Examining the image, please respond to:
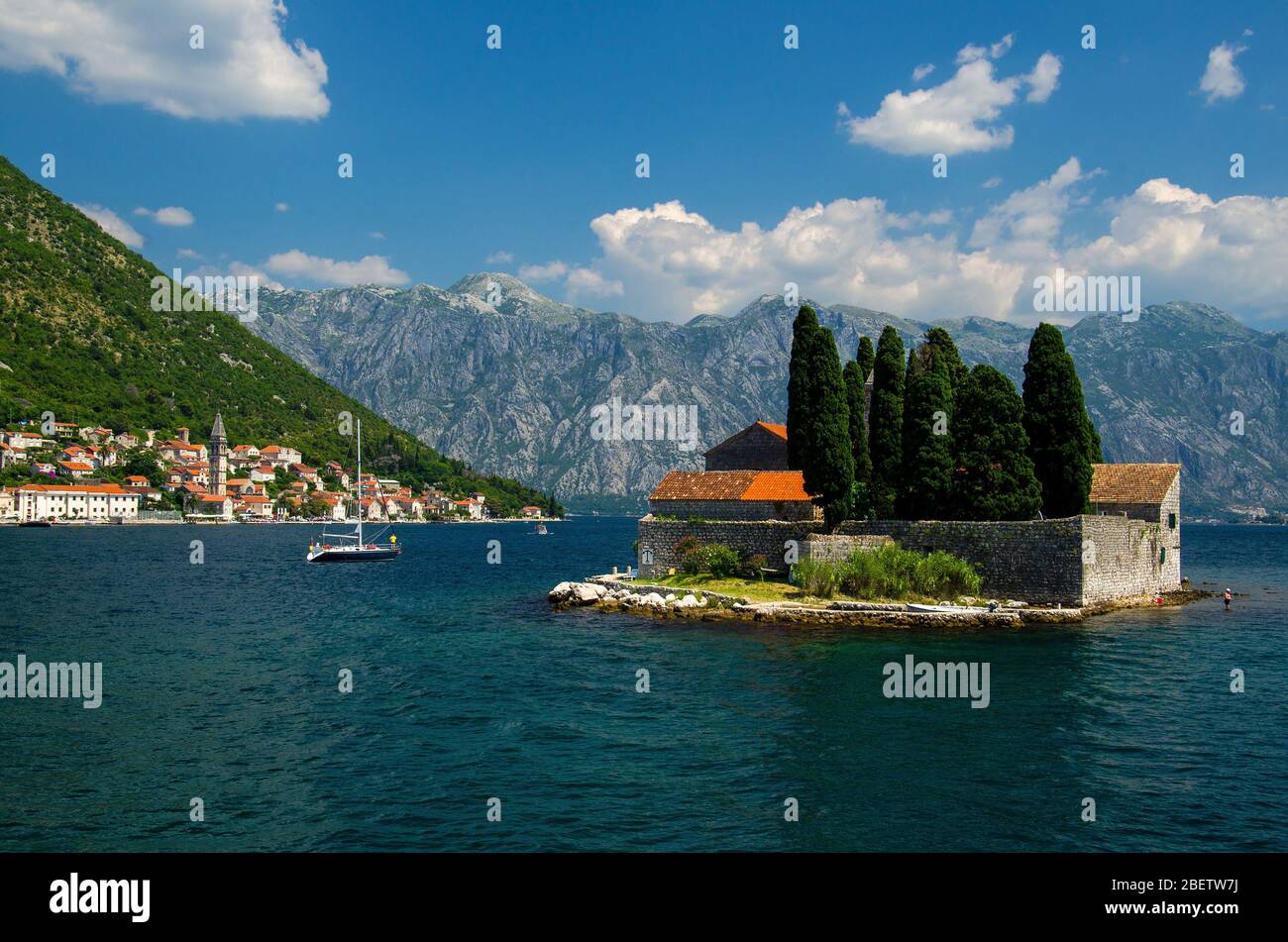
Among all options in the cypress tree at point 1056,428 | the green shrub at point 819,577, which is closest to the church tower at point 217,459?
the green shrub at point 819,577

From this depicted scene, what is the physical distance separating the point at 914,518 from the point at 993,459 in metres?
4.56

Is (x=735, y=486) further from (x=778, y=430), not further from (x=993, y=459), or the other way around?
(x=993, y=459)

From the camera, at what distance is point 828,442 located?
131ft

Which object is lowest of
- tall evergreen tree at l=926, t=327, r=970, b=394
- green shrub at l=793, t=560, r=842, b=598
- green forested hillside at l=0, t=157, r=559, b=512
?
green shrub at l=793, t=560, r=842, b=598

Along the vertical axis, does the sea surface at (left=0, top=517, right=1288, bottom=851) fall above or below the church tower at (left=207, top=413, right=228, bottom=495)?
below

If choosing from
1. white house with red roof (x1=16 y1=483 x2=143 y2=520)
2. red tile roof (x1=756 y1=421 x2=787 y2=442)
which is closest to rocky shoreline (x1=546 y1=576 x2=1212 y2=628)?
red tile roof (x1=756 y1=421 x2=787 y2=442)

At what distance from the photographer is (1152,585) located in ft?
144

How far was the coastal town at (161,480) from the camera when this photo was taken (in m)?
136

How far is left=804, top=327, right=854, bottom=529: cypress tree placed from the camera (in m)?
39.8

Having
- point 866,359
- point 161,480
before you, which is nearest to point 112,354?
point 161,480

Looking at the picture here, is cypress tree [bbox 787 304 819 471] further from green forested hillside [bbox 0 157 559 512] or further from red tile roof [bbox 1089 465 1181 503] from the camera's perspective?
green forested hillside [bbox 0 157 559 512]

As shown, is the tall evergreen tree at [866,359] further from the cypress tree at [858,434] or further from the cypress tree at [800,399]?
the cypress tree at [800,399]

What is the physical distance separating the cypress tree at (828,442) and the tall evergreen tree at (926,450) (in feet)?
9.11

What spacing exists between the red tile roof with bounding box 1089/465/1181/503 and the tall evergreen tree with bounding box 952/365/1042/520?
805 cm
